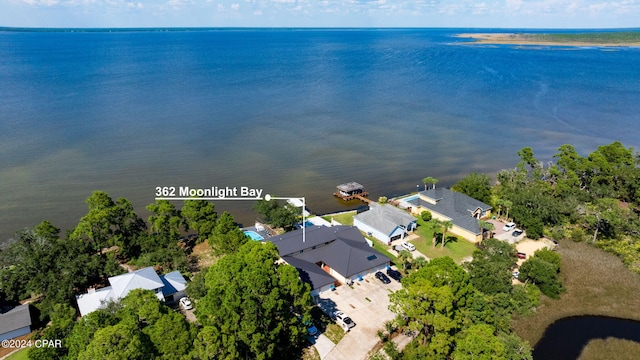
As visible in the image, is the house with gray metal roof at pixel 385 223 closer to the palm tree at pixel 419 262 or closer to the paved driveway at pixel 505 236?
the palm tree at pixel 419 262

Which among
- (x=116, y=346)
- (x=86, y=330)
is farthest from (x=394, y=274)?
(x=86, y=330)

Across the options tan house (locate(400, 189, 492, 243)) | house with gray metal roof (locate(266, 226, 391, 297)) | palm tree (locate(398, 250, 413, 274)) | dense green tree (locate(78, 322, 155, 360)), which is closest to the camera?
dense green tree (locate(78, 322, 155, 360))

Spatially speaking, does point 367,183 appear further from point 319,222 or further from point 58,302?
point 58,302

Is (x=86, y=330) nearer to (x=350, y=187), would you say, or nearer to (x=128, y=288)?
(x=128, y=288)

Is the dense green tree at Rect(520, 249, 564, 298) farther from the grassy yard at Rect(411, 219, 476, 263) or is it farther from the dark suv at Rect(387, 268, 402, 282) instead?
the dark suv at Rect(387, 268, 402, 282)

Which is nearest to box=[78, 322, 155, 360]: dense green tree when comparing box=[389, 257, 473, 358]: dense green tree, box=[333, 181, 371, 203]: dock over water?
box=[389, 257, 473, 358]: dense green tree

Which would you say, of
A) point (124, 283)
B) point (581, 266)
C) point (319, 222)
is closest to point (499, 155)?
point (581, 266)
